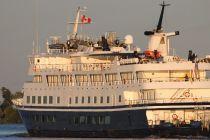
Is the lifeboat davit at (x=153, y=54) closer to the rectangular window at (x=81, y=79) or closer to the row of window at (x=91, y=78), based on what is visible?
the row of window at (x=91, y=78)

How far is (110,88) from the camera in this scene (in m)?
90.1

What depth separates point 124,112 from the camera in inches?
3465

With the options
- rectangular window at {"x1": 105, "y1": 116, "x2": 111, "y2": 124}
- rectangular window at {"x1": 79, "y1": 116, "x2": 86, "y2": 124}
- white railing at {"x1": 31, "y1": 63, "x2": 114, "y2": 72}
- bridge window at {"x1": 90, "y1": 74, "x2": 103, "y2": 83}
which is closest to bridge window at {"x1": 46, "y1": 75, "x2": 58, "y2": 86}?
white railing at {"x1": 31, "y1": 63, "x2": 114, "y2": 72}

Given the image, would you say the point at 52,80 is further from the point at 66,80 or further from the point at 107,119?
the point at 107,119

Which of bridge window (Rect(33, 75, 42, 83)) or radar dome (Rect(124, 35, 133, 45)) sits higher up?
radar dome (Rect(124, 35, 133, 45))

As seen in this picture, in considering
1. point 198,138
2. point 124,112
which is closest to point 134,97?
point 124,112

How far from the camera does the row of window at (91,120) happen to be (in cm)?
9000

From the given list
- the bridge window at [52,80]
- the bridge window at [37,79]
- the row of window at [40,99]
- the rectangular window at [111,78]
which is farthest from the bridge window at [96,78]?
the bridge window at [37,79]

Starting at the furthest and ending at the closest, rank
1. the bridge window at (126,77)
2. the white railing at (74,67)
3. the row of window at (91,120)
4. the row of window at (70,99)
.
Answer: the white railing at (74,67)
the row of window at (70,99)
the row of window at (91,120)
the bridge window at (126,77)

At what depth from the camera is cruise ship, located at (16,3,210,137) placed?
3408 inches

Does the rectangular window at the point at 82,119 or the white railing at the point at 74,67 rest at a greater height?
the white railing at the point at 74,67

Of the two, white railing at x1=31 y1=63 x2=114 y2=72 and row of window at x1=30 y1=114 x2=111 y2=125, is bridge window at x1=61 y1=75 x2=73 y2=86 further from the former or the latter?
row of window at x1=30 y1=114 x2=111 y2=125

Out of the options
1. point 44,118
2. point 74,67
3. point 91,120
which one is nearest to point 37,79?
point 44,118

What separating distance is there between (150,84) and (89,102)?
283 inches
